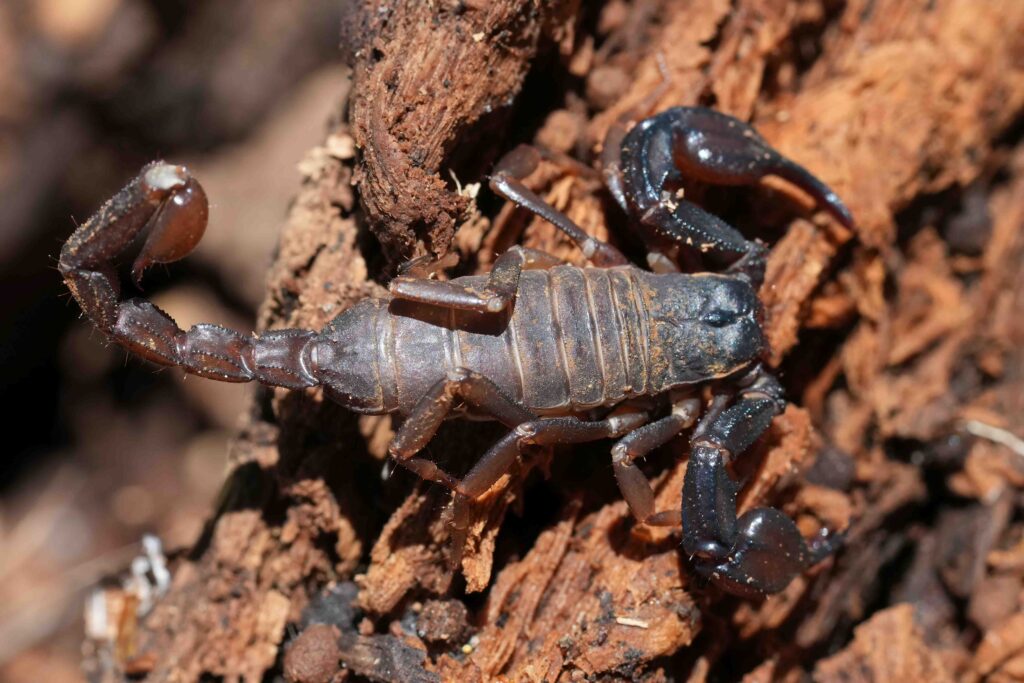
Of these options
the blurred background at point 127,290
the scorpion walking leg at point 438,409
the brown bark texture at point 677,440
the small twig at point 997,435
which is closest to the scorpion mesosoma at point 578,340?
the scorpion walking leg at point 438,409

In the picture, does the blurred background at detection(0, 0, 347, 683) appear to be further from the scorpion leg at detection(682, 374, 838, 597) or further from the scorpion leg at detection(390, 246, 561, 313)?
the scorpion leg at detection(682, 374, 838, 597)

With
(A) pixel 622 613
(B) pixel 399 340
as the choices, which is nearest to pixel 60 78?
(B) pixel 399 340

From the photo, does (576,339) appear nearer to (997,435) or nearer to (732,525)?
(732,525)

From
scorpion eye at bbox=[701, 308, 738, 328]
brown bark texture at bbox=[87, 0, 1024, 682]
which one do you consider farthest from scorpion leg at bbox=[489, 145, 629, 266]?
scorpion eye at bbox=[701, 308, 738, 328]

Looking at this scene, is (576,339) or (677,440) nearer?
(576,339)

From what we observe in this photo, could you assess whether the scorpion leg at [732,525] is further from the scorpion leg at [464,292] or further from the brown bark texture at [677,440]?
the scorpion leg at [464,292]

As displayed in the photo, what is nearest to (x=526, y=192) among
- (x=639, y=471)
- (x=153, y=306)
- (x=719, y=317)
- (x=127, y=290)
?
(x=719, y=317)

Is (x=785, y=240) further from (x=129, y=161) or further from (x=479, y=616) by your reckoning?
(x=129, y=161)
